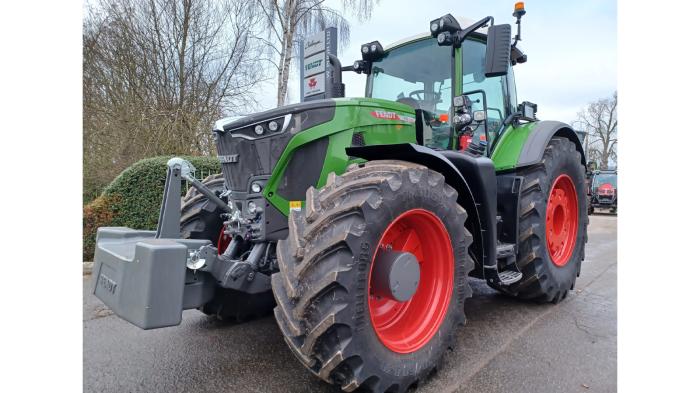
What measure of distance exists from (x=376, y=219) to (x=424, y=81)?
204 centimetres

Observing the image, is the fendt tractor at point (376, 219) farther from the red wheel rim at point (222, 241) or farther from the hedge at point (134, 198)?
the hedge at point (134, 198)

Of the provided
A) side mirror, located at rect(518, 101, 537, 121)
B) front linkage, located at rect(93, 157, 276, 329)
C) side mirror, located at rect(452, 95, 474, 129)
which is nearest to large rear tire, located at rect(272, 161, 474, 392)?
front linkage, located at rect(93, 157, 276, 329)

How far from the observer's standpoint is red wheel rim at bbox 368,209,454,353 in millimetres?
2646

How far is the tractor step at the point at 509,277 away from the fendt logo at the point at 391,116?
1.41 m

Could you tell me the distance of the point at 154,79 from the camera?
35.8 ft

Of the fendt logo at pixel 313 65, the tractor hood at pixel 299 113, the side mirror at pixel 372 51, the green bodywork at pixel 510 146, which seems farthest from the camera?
the fendt logo at pixel 313 65

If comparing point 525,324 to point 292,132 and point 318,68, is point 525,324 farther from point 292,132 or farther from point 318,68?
point 318,68

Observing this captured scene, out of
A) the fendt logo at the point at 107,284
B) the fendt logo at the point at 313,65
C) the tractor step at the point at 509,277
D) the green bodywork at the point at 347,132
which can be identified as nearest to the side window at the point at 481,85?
the green bodywork at the point at 347,132

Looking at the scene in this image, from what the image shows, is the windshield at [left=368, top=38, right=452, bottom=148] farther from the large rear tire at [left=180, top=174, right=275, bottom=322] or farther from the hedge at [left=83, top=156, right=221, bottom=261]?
the hedge at [left=83, top=156, right=221, bottom=261]

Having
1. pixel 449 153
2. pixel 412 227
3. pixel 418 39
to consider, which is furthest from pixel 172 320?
pixel 418 39

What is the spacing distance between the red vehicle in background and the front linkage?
2086 cm

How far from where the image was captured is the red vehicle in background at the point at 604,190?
20.5 metres

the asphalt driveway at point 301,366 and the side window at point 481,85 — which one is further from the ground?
the side window at point 481,85

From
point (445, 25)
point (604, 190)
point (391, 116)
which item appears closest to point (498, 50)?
point (445, 25)
